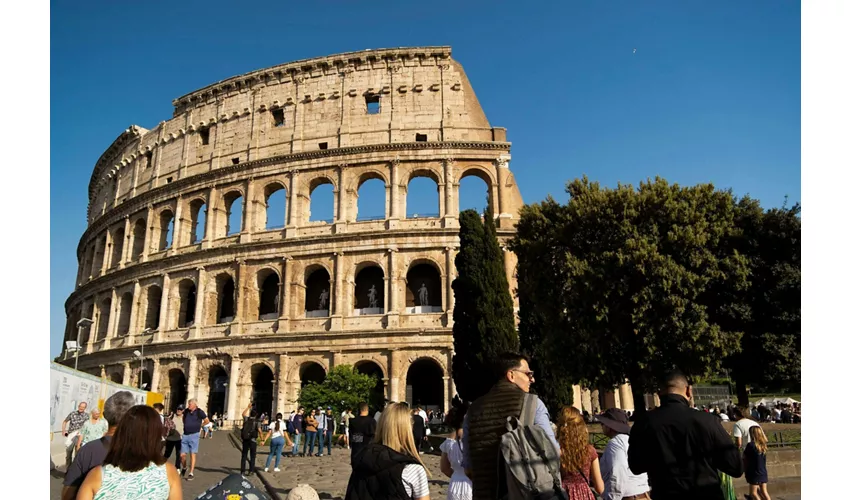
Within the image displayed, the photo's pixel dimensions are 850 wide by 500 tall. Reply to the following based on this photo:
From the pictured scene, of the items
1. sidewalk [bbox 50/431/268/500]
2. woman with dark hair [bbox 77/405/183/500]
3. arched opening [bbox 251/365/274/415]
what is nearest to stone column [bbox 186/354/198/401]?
arched opening [bbox 251/365/274/415]

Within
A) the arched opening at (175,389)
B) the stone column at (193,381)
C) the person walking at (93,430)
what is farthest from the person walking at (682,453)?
the arched opening at (175,389)

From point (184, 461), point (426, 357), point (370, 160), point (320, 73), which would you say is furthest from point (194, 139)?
point (184, 461)

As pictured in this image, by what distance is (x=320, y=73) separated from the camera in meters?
28.7

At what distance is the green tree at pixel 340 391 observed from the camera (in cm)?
2003

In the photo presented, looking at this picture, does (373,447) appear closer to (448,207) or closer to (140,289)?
(448,207)

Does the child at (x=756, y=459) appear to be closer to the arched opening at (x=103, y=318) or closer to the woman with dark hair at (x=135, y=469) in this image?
the woman with dark hair at (x=135, y=469)

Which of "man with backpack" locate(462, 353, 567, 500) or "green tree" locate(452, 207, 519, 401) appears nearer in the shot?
"man with backpack" locate(462, 353, 567, 500)

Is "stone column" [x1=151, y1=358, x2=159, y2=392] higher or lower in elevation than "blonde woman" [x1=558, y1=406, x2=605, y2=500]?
lower

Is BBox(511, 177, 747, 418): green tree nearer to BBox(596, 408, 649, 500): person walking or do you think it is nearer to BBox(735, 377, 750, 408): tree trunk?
BBox(735, 377, 750, 408): tree trunk

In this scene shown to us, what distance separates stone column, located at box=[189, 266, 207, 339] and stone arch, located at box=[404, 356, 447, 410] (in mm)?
10456

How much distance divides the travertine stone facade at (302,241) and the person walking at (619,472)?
61.4 ft

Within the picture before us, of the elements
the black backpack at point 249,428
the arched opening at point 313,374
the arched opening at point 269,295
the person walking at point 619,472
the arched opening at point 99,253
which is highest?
the arched opening at point 99,253

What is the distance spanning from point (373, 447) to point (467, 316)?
13639 mm

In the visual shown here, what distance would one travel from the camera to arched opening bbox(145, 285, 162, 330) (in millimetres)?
29112
